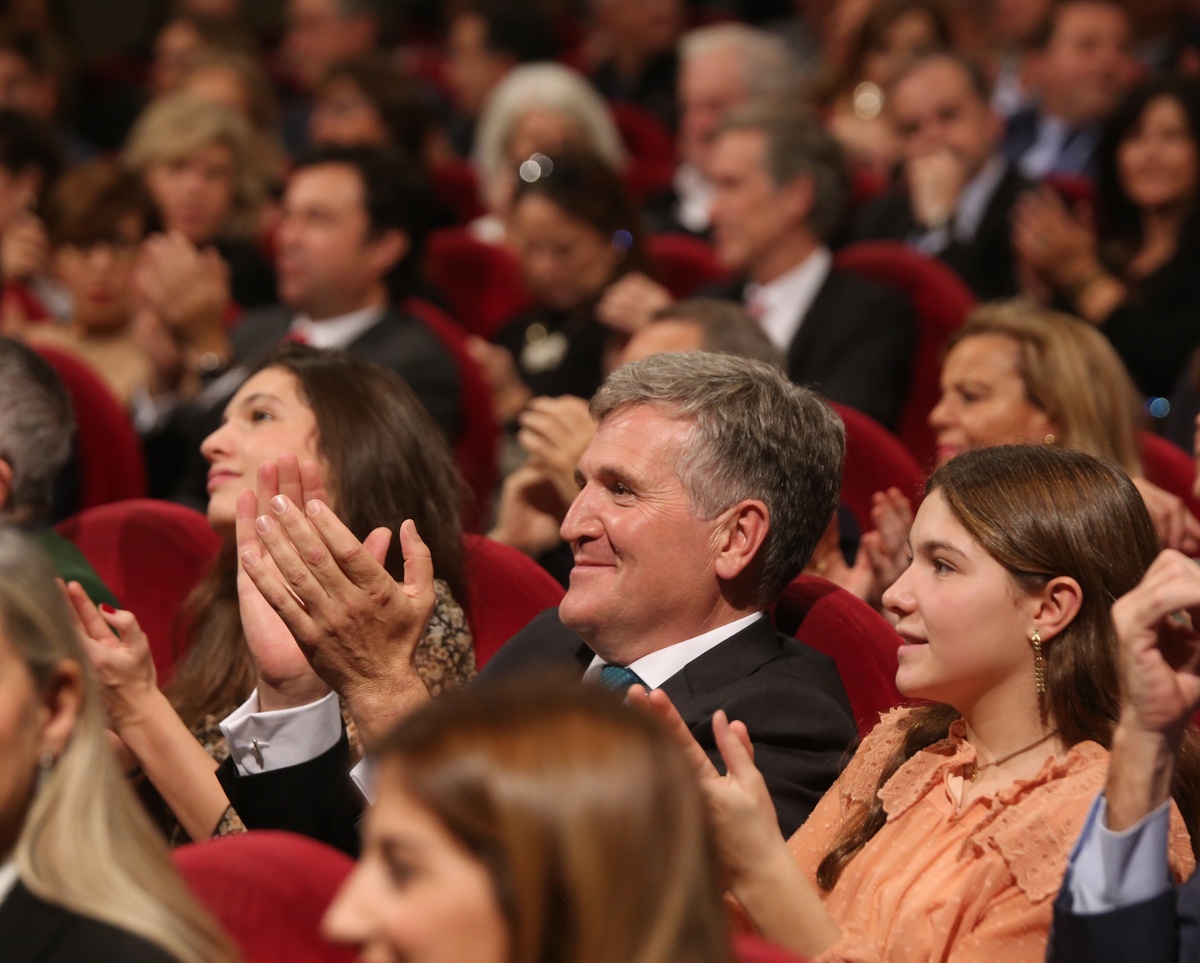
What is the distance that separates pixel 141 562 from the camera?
2.52 m

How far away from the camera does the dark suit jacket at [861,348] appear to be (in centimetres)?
354

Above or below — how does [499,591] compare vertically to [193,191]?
below

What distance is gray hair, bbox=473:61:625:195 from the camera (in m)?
5.15

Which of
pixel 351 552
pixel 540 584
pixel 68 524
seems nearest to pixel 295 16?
pixel 68 524

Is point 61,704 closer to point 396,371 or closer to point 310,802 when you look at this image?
point 310,802

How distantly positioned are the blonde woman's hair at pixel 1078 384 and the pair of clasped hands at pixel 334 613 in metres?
1.16

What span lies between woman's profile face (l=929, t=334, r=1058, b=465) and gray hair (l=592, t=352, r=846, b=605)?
23.4 inches

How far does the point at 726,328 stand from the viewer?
2795 millimetres

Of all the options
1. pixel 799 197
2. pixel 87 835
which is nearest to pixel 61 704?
pixel 87 835

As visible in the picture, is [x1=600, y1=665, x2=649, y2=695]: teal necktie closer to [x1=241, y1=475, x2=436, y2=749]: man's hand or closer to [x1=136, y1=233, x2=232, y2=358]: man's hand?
[x1=241, y1=475, x2=436, y2=749]: man's hand

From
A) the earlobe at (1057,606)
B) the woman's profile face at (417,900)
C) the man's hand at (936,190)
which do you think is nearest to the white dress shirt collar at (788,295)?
the man's hand at (936,190)

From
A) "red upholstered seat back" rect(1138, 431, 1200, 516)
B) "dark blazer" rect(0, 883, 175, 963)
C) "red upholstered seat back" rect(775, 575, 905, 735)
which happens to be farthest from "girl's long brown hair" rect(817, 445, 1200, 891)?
"red upholstered seat back" rect(1138, 431, 1200, 516)

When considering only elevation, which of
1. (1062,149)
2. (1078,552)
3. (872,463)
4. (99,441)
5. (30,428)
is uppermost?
(30,428)

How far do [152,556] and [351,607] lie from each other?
2.84 feet
